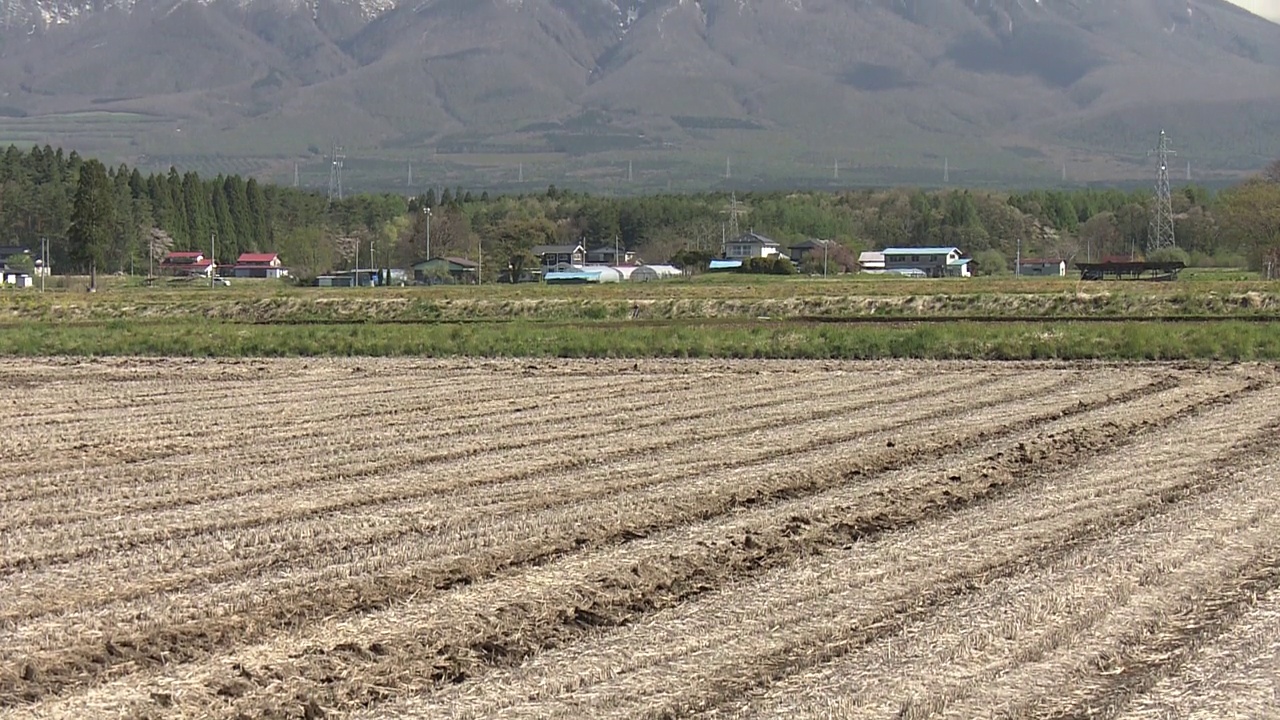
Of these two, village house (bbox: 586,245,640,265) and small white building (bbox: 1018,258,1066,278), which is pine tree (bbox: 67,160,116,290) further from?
small white building (bbox: 1018,258,1066,278)

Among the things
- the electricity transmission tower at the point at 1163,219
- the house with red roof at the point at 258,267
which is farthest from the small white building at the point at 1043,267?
the house with red roof at the point at 258,267

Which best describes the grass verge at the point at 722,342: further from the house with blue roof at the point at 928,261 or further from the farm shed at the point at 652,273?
the house with blue roof at the point at 928,261

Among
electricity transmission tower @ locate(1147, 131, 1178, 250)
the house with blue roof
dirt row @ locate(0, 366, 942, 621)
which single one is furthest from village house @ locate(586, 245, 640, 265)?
dirt row @ locate(0, 366, 942, 621)

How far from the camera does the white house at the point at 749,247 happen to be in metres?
139

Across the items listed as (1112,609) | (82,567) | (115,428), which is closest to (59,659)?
(82,567)

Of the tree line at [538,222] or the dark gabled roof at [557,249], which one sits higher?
the tree line at [538,222]

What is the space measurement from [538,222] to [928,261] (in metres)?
35.9

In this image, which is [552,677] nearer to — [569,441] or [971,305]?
[569,441]

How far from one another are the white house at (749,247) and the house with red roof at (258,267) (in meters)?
39.4

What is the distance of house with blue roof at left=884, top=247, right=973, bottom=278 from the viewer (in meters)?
134

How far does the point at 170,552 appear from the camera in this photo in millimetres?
10773

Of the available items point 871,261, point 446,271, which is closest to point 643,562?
point 446,271

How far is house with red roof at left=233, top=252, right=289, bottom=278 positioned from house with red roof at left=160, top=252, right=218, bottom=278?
4.85 m

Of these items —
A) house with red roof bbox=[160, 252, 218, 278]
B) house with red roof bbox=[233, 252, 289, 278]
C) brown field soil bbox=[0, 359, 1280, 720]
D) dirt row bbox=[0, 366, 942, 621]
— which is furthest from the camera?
house with red roof bbox=[233, 252, 289, 278]
